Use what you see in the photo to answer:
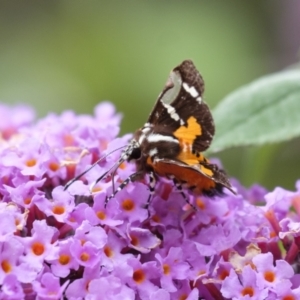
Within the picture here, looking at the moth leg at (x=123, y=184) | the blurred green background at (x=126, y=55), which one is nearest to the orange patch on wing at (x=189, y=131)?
the moth leg at (x=123, y=184)

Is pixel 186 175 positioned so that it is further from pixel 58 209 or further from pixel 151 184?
pixel 58 209

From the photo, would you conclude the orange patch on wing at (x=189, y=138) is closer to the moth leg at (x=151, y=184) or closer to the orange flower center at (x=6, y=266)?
the moth leg at (x=151, y=184)

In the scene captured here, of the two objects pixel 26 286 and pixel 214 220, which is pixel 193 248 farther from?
pixel 26 286

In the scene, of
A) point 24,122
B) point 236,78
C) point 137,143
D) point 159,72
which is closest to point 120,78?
point 159,72

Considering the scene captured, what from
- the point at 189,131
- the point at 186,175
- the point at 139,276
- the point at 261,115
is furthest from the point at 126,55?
the point at 139,276

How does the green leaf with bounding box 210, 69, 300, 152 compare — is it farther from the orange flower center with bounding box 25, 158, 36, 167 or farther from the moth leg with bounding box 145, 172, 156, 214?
the orange flower center with bounding box 25, 158, 36, 167

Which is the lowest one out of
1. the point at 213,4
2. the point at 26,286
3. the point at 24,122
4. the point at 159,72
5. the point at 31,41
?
the point at 26,286
